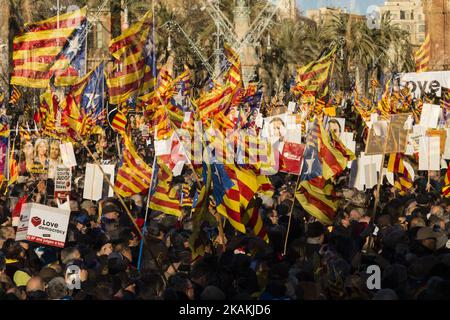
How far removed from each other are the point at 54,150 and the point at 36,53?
4540mm

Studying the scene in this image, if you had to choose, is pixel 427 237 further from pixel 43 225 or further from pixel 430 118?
pixel 430 118

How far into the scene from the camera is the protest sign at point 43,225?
45.3 ft

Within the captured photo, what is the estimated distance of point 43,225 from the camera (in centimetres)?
1389

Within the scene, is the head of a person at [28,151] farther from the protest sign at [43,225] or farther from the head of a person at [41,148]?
the protest sign at [43,225]

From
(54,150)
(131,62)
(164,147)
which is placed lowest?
(54,150)

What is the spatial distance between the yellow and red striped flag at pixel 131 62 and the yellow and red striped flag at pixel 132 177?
1761 mm

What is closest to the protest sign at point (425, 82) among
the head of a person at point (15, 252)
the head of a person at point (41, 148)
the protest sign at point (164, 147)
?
the head of a person at point (41, 148)

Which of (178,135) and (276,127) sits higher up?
(178,135)

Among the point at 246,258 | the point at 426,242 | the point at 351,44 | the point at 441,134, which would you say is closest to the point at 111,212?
the point at 246,258

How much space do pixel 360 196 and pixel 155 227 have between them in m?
4.11

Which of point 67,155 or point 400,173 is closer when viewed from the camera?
point 400,173

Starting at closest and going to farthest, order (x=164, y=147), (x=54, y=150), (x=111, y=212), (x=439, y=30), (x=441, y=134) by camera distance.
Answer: (x=111, y=212), (x=164, y=147), (x=441, y=134), (x=54, y=150), (x=439, y=30)

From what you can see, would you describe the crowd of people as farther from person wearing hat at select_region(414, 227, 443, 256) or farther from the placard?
the placard

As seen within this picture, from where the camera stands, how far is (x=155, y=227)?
1619cm
